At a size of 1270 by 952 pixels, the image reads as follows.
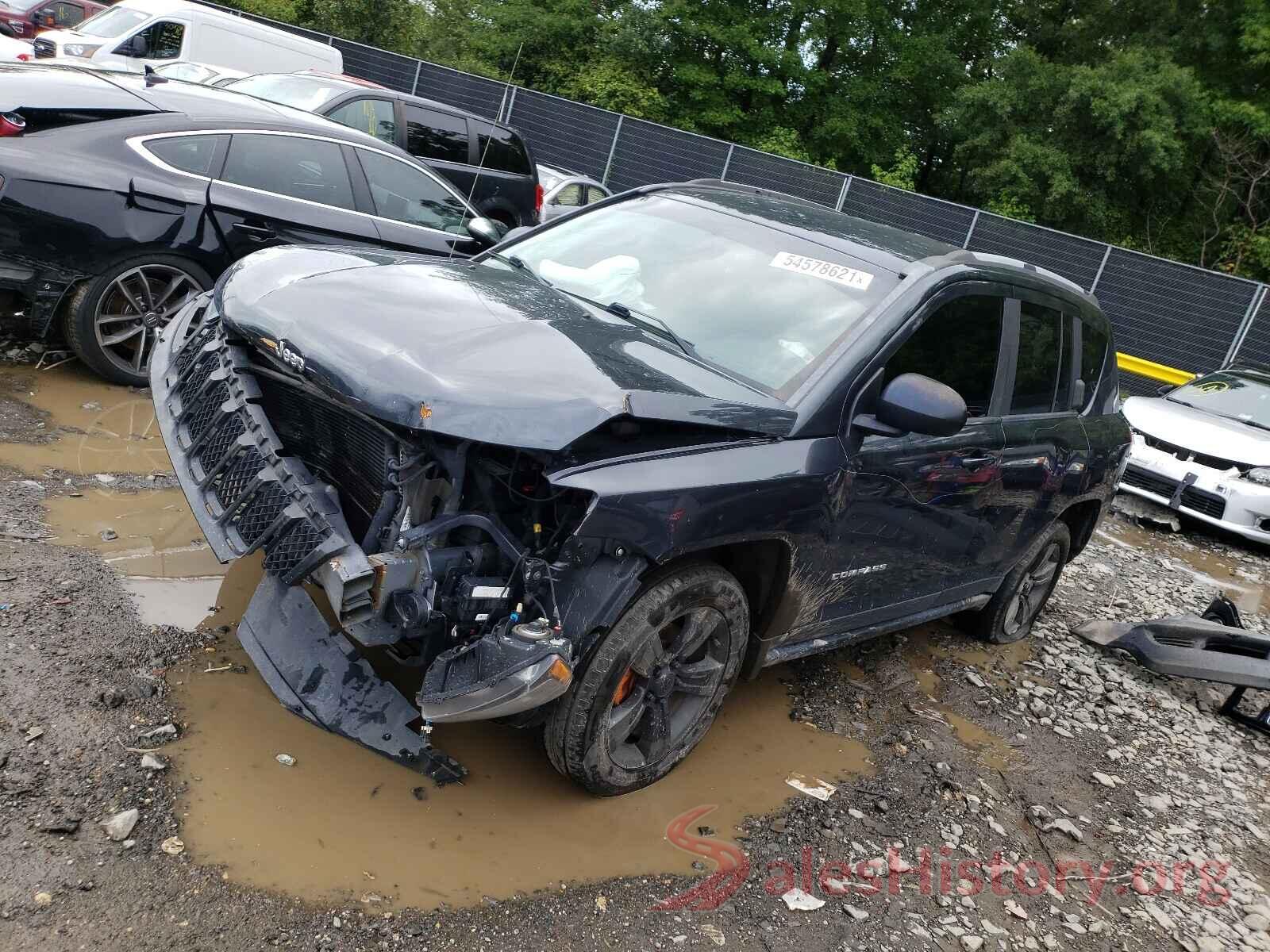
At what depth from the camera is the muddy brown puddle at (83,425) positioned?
491 cm

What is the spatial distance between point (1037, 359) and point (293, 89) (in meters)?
9.09

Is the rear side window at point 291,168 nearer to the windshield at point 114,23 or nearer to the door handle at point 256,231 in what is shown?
the door handle at point 256,231

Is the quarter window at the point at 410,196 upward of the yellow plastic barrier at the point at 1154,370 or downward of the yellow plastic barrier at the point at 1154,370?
upward

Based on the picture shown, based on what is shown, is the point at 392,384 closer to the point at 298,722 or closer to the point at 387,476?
the point at 387,476

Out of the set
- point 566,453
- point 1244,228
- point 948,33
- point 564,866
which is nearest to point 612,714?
point 564,866

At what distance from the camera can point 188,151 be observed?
5930 mm

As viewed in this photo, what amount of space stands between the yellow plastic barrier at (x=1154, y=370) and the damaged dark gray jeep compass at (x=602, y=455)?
42.3 feet

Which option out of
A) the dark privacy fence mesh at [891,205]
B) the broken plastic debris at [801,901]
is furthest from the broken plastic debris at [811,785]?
the dark privacy fence mesh at [891,205]

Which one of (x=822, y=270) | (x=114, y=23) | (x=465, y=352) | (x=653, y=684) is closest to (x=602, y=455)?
(x=465, y=352)

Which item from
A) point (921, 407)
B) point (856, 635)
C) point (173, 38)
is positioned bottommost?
point (856, 635)

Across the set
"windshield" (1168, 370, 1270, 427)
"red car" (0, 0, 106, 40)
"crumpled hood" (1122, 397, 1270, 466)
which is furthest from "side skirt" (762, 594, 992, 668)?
"red car" (0, 0, 106, 40)

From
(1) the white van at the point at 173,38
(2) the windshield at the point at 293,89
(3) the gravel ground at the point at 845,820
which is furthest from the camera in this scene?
(1) the white van at the point at 173,38

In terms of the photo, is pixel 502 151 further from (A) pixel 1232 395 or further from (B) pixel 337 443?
(B) pixel 337 443

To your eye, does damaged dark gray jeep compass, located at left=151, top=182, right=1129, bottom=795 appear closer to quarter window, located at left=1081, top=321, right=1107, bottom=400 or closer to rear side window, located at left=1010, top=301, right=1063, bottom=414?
rear side window, located at left=1010, top=301, right=1063, bottom=414
